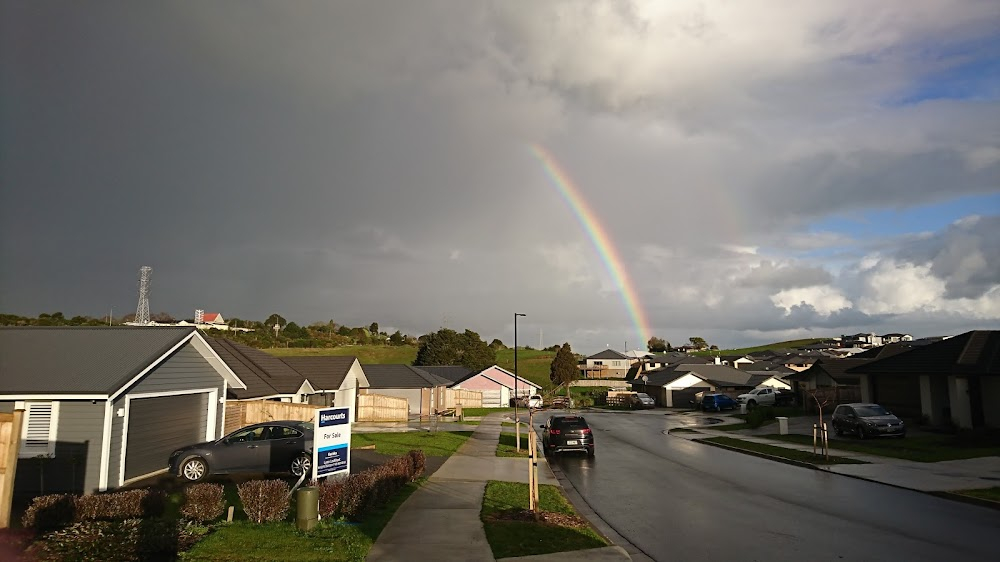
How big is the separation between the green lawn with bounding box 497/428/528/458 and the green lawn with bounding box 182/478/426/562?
14049 millimetres

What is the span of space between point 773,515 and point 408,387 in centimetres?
4432

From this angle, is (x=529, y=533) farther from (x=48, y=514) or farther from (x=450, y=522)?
(x=48, y=514)

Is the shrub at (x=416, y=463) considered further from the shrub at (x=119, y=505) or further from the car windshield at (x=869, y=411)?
the car windshield at (x=869, y=411)

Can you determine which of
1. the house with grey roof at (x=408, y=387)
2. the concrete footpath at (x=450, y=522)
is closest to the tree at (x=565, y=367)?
the house with grey roof at (x=408, y=387)

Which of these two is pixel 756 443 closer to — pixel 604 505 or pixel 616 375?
pixel 604 505

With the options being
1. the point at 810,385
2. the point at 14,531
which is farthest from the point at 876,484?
the point at 810,385

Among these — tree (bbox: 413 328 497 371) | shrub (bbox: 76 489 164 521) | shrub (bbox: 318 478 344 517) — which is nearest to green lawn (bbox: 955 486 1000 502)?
shrub (bbox: 318 478 344 517)

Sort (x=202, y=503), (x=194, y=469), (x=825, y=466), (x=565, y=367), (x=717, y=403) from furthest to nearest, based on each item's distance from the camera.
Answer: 1. (x=565, y=367)
2. (x=717, y=403)
3. (x=825, y=466)
4. (x=194, y=469)
5. (x=202, y=503)

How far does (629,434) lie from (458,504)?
968 inches

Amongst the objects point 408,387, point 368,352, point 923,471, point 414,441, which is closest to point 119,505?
point 414,441

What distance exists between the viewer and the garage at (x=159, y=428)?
18.3 metres

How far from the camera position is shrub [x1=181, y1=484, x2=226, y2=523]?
1196 cm

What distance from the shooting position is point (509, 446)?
29.5m

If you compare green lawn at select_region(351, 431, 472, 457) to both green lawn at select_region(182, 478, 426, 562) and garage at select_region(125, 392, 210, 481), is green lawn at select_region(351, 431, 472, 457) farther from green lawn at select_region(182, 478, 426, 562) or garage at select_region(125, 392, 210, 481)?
green lawn at select_region(182, 478, 426, 562)
